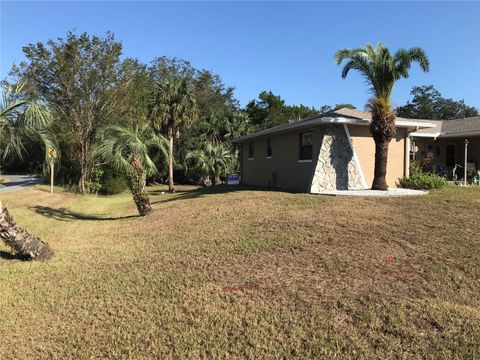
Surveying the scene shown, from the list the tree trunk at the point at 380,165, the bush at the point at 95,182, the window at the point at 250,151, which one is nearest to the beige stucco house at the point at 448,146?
the tree trunk at the point at 380,165

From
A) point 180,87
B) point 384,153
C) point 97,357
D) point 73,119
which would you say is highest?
point 180,87

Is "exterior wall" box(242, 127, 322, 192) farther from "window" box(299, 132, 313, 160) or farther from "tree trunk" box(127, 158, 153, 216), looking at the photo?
"tree trunk" box(127, 158, 153, 216)

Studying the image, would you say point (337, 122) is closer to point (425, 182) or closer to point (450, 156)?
point (425, 182)

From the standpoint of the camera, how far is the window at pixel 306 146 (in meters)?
16.2

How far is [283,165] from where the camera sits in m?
18.6

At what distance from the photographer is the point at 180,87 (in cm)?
2855

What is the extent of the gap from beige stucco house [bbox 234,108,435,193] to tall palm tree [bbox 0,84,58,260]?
9.31 meters

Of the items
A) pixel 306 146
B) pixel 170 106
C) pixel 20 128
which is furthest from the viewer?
pixel 170 106

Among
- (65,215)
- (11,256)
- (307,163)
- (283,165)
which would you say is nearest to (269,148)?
(283,165)

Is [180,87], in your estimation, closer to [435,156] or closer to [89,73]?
[89,73]

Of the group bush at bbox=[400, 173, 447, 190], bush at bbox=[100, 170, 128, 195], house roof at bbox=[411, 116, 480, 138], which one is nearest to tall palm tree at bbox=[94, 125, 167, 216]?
bush at bbox=[100, 170, 128, 195]

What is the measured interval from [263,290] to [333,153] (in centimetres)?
1028

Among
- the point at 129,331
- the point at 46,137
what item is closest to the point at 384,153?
the point at 46,137

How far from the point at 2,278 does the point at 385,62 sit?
12.5 metres
